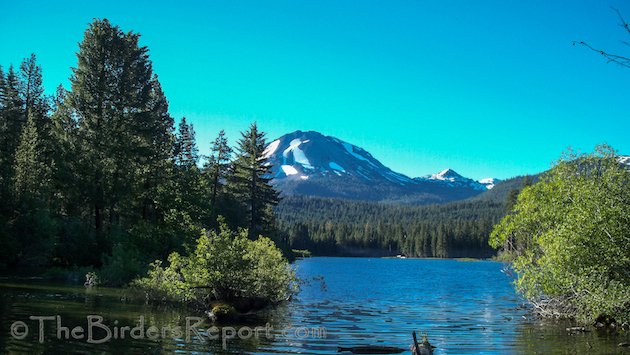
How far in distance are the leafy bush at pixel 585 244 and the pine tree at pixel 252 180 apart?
39.3m

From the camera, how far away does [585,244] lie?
19.6 meters

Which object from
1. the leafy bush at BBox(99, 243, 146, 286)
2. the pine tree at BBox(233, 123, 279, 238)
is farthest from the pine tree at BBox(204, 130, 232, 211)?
the leafy bush at BBox(99, 243, 146, 286)

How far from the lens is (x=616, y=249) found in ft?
61.4

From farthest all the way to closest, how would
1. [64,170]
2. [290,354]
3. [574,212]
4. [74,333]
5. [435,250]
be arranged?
1. [435,250]
2. [64,170]
3. [574,212]
4. [74,333]
5. [290,354]

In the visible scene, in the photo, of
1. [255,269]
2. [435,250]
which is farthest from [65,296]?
[435,250]

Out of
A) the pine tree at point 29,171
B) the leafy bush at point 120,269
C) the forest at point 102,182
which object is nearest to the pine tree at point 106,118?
the forest at point 102,182

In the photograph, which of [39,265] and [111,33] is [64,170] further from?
[111,33]

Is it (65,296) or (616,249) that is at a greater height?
(616,249)

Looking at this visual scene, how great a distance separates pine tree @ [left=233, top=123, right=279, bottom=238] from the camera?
6047 centimetres

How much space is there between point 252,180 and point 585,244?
4462 centimetres

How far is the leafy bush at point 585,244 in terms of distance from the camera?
18750mm

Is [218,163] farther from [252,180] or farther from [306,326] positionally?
[306,326]

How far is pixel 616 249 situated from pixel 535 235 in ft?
20.5

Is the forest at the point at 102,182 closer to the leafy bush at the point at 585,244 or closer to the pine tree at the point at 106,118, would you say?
the pine tree at the point at 106,118
